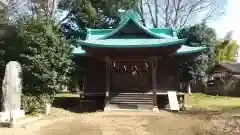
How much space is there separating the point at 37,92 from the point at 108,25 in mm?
15969

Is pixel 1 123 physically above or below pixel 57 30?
below

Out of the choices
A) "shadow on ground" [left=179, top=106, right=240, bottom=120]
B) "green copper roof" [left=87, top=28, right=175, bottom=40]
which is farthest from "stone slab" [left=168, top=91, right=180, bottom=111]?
"green copper roof" [left=87, top=28, right=175, bottom=40]

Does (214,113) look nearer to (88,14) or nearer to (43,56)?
(43,56)

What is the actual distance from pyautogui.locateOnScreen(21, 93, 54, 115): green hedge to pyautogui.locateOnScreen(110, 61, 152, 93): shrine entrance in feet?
16.7

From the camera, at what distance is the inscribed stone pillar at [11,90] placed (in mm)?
13828

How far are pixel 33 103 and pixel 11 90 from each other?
144cm

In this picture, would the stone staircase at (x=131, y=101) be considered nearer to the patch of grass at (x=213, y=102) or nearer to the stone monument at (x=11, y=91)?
the stone monument at (x=11, y=91)

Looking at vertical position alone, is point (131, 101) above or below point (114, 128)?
above

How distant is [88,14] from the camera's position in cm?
2827

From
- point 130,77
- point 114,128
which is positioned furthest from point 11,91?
point 130,77

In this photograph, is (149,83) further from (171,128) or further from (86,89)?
(171,128)

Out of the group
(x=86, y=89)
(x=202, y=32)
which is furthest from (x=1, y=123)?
(x=202, y=32)

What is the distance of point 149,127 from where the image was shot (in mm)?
11117

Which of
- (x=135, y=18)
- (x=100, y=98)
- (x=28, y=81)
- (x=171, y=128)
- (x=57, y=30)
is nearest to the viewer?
(x=171, y=128)
